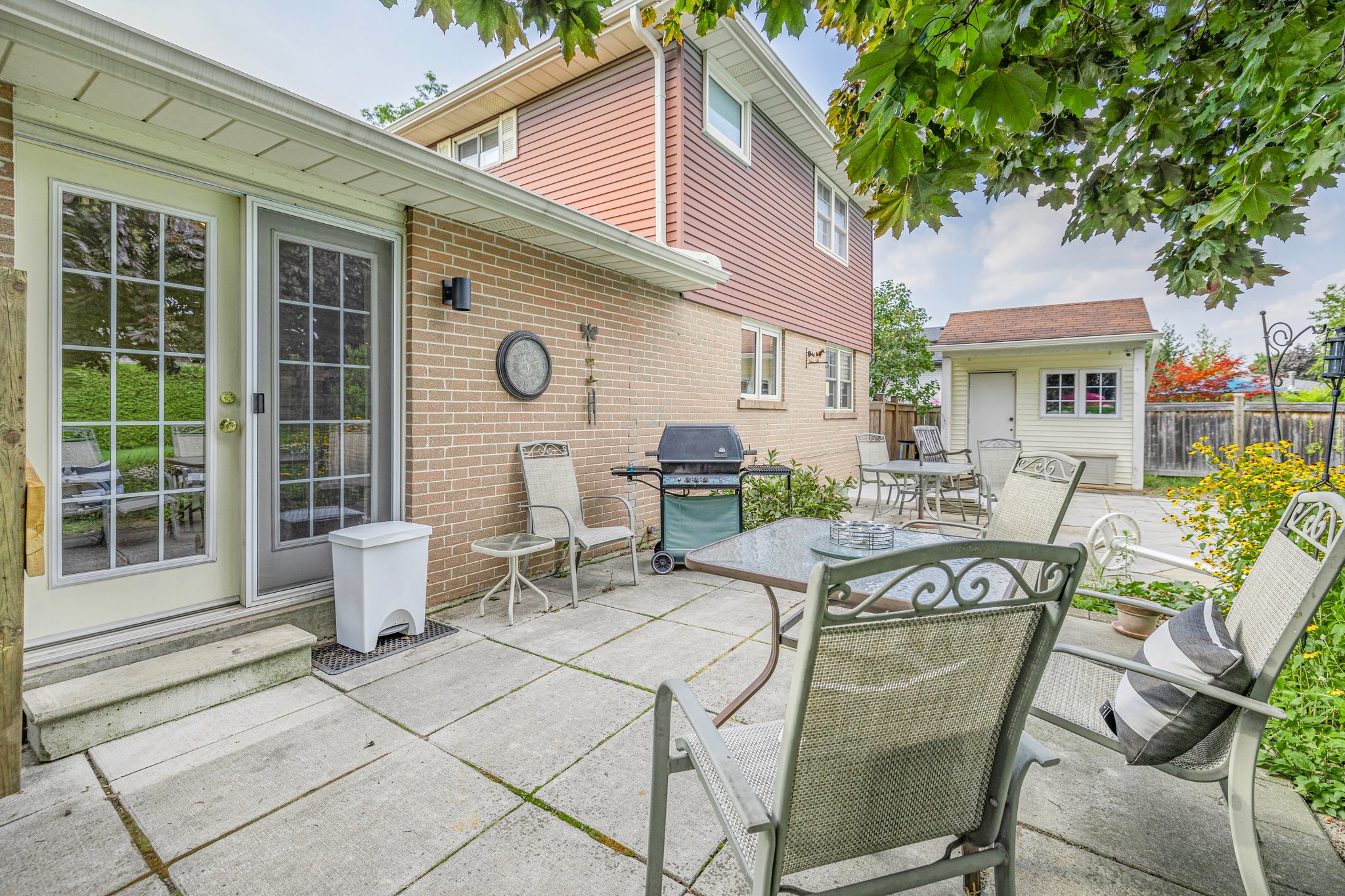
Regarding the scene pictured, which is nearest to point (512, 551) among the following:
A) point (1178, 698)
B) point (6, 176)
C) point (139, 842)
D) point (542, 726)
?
point (542, 726)

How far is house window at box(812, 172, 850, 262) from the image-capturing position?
30.1 feet

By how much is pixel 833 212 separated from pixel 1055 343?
425 cm

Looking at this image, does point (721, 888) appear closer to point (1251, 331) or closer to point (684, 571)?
point (684, 571)

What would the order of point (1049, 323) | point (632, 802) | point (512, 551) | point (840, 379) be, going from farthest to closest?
1. point (1049, 323)
2. point (840, 379)
3. point (512, 551)
4. point (632, 802)

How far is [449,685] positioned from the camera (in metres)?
2.63

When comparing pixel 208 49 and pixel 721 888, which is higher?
pixel 208 49

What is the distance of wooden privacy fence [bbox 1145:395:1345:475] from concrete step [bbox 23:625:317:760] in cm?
1262

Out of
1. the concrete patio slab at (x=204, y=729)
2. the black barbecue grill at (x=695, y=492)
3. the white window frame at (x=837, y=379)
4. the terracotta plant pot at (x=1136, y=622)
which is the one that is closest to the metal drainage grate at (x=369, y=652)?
the concrete patio slab at (x=204, y=729)

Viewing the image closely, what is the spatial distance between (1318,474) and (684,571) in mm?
3576

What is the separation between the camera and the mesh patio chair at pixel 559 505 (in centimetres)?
389

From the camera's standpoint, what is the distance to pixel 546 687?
2600 millimetres

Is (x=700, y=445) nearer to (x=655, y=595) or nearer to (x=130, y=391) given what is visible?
(x=655, y=595)

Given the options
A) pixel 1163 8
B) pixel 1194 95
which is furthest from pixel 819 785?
pixel 1194 95

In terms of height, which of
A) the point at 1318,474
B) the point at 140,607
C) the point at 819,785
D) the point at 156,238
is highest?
the point at 156,238
